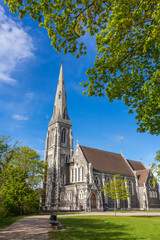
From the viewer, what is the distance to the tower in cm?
4044

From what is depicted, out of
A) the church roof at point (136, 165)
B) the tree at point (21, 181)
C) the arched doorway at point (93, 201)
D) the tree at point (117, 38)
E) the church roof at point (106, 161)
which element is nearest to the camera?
the tree at point (117, 38)

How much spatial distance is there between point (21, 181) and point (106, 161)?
22.8 m

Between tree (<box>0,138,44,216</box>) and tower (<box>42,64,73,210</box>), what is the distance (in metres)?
10.9

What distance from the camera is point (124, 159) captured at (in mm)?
49844

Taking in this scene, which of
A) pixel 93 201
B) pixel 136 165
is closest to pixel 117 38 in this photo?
pixel 93 201

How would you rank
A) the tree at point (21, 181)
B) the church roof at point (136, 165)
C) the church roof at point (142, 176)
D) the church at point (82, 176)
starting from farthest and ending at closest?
the church roof at point (136, 165) < the church roof at point (142, 176) < the church at point (82, 176) < the tree at point (21, 181)

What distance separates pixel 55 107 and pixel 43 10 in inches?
1802

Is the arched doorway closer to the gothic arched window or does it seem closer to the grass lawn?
the gothic arched window

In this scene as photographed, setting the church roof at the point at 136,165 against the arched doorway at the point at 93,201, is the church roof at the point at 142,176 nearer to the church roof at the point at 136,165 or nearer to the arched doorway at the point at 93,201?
the church roof at the point at 136,165

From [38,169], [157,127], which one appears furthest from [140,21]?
[38,169]

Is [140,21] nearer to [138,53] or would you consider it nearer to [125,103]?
[138,53]

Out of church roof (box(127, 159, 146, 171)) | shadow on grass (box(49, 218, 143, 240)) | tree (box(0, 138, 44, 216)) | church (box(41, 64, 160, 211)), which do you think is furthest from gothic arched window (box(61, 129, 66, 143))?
shadow on grass (box(49, 218, 143, 240))

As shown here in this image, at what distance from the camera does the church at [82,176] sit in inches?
1405

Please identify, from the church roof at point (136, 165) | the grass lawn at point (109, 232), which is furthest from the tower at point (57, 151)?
the grass lawn at point (109, 232)
